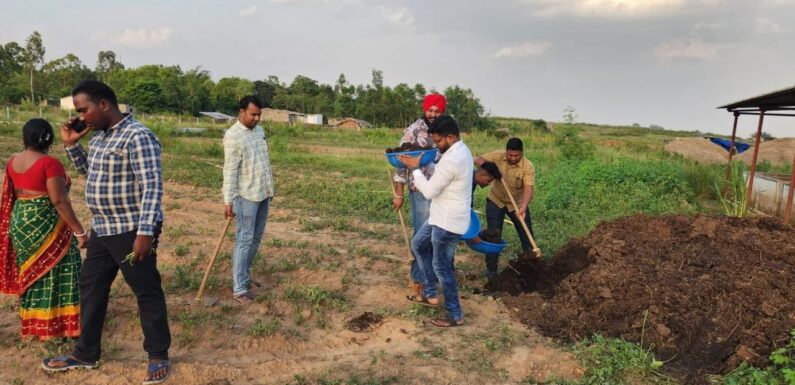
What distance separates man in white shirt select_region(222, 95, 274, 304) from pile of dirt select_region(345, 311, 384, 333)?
0.97 metres

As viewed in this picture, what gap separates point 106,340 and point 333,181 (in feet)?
26.2

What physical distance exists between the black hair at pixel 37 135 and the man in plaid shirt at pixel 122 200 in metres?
0.37

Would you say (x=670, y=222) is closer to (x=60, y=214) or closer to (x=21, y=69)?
(x=60, y=214)

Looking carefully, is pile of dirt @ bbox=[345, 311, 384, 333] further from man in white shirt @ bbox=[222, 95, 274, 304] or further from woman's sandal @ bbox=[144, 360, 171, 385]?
woman's sandal @ bbox=[144, 360, 171, 385]

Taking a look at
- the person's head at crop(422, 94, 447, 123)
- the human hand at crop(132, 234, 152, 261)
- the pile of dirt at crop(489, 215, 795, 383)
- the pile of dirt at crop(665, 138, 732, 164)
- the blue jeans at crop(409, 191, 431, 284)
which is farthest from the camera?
the pile of dirt at crop(665, 138, 732, 164)

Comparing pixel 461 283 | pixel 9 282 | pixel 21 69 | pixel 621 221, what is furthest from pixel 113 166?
pixel 21 69

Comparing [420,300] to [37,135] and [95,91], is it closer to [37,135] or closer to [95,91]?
[95,91]

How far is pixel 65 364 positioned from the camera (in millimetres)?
3045

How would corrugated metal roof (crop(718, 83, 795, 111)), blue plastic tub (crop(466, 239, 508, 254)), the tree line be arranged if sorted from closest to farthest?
1. blue plastic tub (crop(466, 239, 508, 254))
2. corrugated metal roof (crop(718, 83, 795, 111))
3. the tree line

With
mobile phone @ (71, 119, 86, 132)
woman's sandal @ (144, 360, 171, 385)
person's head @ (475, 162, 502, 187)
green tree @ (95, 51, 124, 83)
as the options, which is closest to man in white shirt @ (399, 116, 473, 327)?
person's head @ (475, 162, 502, 187)

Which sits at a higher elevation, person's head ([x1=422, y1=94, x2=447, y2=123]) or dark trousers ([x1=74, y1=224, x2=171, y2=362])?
person's head ([x1=422, y1=94, x2=447, y2=123])

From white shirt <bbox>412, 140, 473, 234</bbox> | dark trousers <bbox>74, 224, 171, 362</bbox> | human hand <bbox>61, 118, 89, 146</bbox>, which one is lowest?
dark trousers <bbox>74, 224, 171, 362</bbox>

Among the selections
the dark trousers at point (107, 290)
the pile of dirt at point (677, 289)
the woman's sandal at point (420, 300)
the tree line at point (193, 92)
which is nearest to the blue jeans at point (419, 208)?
the woman's sandal at point (420, 300)

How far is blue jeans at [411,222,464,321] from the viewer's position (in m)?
3.83
